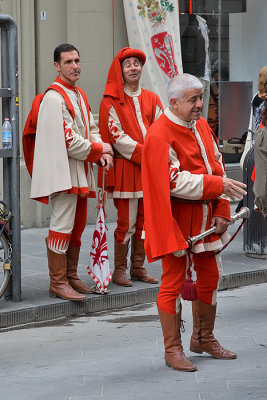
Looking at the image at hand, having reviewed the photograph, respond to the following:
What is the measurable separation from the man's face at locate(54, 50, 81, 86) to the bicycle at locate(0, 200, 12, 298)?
1.15 metres

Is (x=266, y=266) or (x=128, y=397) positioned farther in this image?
(x=266, y=266)

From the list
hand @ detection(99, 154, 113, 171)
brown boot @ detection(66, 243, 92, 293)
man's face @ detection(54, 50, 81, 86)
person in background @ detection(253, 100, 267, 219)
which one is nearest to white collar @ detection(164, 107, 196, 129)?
person in background @ detection(253, 100, 267, 219)

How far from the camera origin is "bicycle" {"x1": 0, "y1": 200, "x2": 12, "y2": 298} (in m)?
7.25

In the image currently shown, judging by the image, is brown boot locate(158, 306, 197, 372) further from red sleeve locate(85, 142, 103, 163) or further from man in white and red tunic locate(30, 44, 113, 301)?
red sleeve locate(85, 142, 103, 163)

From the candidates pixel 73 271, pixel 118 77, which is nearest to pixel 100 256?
pixel 73 271

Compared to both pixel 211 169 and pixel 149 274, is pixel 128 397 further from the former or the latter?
pixel 149 274

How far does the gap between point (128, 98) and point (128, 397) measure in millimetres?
3379

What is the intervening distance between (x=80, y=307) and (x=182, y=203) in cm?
201

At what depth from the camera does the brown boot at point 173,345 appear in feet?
18.8

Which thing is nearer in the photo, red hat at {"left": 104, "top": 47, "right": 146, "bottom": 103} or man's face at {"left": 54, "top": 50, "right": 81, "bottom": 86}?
man's face at {"left": 54, "top": 50, "right": 81, "bottom": 86}

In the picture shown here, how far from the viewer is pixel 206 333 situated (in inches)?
236

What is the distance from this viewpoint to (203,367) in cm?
581

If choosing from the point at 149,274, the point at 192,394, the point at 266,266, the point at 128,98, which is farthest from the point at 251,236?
the point at 192,394

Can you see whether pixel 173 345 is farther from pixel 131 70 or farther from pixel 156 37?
pixel 156 37
